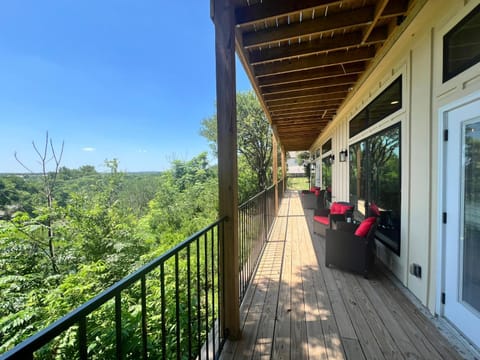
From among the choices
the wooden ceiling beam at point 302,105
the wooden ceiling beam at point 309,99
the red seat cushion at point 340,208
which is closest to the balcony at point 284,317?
the red seat cushion at point 340,208

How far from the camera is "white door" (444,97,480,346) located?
169cm

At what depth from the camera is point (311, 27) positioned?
7.72 ft

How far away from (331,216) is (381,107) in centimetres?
191

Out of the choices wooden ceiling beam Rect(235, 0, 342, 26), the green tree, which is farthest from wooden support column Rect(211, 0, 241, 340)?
the green tree

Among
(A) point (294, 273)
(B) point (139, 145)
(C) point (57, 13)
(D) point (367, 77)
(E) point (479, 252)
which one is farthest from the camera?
(B) point (139, 145)

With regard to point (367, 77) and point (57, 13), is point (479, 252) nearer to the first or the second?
point (367, 77)

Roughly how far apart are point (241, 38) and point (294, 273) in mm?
2896

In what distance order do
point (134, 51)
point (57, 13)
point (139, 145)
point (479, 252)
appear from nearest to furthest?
point (479, 252) < point (57, 13) < point (134, 51) < point (139, 145)

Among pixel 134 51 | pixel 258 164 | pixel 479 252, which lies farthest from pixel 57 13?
pixel 479 252

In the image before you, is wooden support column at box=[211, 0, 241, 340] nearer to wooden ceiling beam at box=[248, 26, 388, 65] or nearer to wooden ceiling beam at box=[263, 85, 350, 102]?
wooden ceiling beam at box=[248, 26, 388, 65]

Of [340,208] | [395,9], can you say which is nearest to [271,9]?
[395,9]

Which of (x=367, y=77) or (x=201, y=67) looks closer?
(x=367, y=77)

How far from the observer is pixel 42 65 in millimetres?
16312

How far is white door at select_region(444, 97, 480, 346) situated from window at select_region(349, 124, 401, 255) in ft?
2.90
